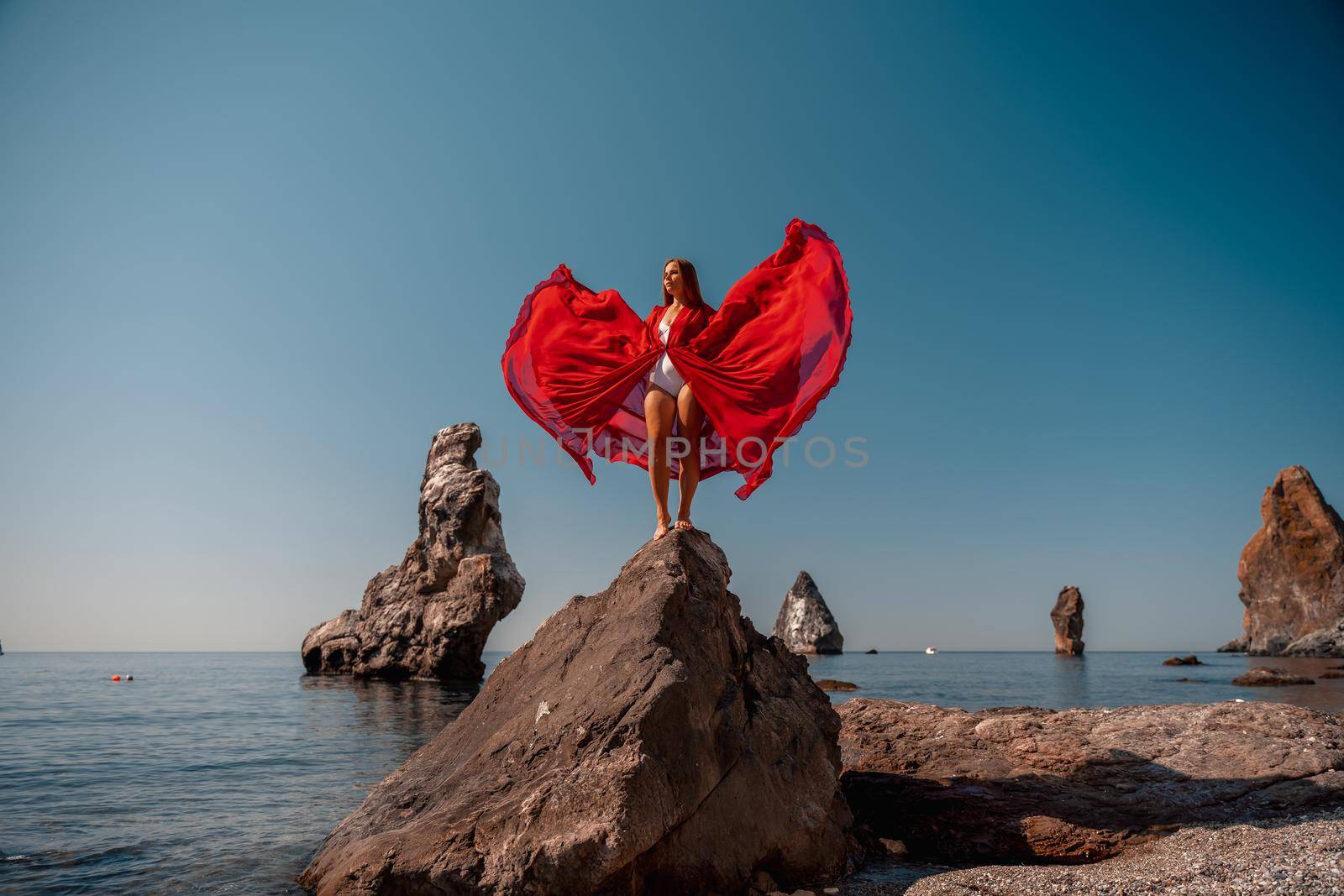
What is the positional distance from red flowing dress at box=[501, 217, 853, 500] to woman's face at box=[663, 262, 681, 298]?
6.8 inches

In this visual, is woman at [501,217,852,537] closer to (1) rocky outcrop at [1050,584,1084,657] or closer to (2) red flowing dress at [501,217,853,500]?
(2) red flowing dress at [501,217,853,500]

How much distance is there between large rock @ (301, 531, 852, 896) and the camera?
404 cm

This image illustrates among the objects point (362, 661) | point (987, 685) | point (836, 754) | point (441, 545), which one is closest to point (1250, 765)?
point (836, 754)

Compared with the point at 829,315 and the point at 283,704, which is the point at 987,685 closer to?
the point at 283,704

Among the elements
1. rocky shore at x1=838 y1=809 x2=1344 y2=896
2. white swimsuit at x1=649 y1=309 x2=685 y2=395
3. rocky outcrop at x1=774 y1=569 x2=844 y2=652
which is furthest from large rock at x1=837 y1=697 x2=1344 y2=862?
rocky outcrop at x1=774 y1=569 x2=844 y2=652

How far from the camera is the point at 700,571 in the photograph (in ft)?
18.3

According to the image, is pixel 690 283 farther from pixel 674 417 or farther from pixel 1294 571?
pixel 1294 571

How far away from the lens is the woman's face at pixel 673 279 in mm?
6316

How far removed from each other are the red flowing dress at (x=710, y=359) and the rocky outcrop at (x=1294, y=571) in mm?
89340

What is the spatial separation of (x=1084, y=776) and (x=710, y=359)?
4.92m

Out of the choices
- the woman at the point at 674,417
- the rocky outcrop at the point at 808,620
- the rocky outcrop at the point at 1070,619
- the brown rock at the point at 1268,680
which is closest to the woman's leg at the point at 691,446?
the woman at the point at 674,417

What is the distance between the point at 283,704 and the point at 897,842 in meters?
21.4

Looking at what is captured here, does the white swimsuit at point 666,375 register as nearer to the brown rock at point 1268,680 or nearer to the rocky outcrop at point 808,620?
the brown rock at point 1268,680

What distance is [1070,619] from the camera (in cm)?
7925
